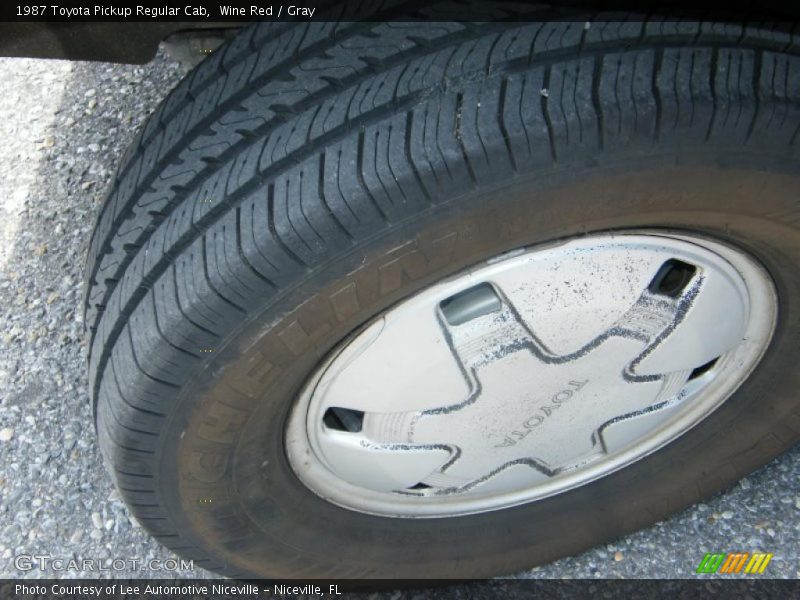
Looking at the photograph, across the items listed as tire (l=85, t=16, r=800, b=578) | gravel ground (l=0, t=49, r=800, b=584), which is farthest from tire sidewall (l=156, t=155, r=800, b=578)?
gravel ground (l=0, t=49, r=800, b=584)

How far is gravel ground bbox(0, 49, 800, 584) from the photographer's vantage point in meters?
1.90

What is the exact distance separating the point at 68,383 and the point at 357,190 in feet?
4.58

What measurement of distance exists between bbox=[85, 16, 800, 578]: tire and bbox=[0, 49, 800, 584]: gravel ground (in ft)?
2.02

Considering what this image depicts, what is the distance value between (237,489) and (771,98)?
989 mm

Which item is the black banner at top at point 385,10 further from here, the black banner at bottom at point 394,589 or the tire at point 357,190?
the black banner at bottom at point 394,589

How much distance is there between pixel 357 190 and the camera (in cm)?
111

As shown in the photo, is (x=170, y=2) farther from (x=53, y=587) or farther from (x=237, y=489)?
(x=53, y=587)

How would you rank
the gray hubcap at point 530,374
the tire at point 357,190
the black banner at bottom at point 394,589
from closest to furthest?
1. the tire at point 357,190
2. the gray hubcap at point 530,374
3. the black banner at bottom at point 394,589

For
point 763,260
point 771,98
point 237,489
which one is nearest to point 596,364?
point 763,260

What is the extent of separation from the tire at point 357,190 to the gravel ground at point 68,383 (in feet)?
2.02

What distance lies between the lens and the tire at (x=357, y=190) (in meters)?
1.09

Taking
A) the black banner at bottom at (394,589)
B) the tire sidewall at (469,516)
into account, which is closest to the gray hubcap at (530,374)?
the tire sidewall at (469,516)

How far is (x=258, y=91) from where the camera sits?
127 cm

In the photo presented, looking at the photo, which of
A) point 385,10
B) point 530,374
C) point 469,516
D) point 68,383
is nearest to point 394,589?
point 469,516
